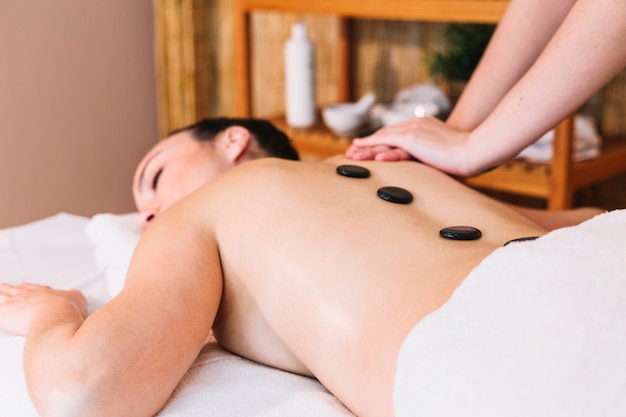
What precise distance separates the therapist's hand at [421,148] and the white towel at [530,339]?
58 cm

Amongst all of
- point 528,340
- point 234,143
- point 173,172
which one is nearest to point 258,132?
point 234,143

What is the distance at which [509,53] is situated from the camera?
165 centimetres

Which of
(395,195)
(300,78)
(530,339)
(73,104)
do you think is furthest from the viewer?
(73,104)

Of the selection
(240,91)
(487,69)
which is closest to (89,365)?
(487,69)

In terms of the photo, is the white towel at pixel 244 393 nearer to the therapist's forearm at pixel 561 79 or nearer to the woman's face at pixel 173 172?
the woman's face at pixel 173 172

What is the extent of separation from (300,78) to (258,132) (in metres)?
1.12

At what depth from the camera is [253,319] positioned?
1.25 meters

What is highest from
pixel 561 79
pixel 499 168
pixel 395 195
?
pixel 561 79

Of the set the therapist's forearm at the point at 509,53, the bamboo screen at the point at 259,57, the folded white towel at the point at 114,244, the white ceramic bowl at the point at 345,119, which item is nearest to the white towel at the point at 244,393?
the folded white towel at the point at 114,244

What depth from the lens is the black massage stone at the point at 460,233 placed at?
3.73ft

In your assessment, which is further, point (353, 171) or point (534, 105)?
point (534, 105)

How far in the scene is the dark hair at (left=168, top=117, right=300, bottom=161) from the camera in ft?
5.46

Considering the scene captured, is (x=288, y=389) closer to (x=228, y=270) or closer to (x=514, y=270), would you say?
(x=228, y=270)

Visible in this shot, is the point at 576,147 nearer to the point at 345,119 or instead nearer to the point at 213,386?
the point at 345,119
